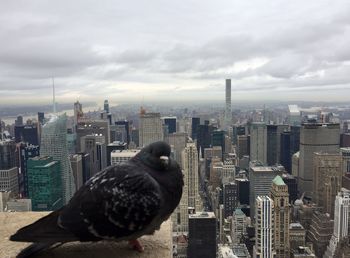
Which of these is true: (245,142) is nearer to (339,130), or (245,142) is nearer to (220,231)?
(339,130)

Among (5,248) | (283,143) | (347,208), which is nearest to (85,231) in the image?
(5,248)

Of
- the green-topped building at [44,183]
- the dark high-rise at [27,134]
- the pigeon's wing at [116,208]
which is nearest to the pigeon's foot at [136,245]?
the pigeon's wing at [116,208]

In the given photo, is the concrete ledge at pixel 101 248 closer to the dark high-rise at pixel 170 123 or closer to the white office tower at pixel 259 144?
the dark high-rise at pixel 170 123

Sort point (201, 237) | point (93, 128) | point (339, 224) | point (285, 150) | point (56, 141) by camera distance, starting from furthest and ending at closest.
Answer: point (285, 150), point (93, 128), point (56, 141), point (339, 224), point (201, 237)

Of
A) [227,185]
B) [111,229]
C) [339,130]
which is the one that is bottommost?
[227,185]

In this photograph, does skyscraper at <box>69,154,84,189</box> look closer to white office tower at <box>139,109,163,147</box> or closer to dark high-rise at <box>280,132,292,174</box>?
white office tower at <box>139,109,163,147</box>

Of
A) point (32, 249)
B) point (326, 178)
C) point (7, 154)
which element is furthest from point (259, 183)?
point (32, 249)

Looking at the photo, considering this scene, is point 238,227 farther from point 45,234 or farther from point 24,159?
point 45,234
